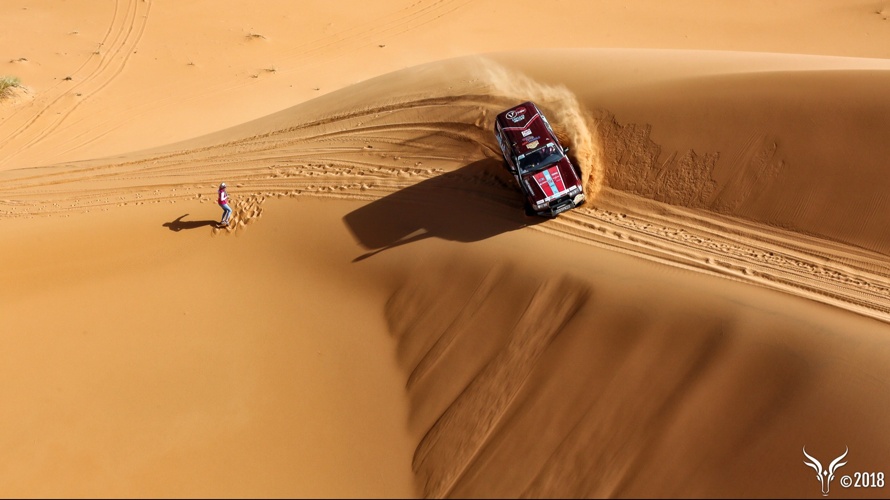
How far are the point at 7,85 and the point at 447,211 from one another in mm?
17264

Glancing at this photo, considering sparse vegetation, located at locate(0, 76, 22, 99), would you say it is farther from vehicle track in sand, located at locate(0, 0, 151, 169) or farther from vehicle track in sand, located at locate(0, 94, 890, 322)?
vehicle track in sand, located at locate(0, 94, 890, 322)

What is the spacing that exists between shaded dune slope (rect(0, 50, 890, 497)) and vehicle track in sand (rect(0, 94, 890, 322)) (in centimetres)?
5

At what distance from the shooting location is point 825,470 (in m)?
7.06

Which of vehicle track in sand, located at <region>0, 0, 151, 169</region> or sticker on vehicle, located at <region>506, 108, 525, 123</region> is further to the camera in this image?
vehicle track in sand, located at <region>0, 0, 151, 169</region>

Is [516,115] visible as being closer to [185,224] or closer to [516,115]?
[516,115]

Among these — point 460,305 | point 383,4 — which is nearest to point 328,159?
point 460,305

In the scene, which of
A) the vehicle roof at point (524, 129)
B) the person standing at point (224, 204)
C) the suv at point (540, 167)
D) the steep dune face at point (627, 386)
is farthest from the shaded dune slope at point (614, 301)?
the vehicle roof at point (524, 129)

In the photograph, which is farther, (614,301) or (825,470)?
(614,301)

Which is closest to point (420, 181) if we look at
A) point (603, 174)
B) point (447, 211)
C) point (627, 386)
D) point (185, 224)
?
point (447, 211)

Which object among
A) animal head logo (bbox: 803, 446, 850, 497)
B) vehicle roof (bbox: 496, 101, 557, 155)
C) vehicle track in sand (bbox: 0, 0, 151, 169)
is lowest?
animal head logo (bbox: 803, 446, 850, 497)

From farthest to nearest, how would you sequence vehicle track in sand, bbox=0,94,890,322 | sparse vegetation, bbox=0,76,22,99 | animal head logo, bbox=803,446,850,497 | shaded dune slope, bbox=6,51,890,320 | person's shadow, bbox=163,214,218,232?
sparse vegetation, bbox=0,76,22,99
person's shadow, bbox=163,214,218,232
shaded dune slope, bbox=6,51,890,320
vehicle track in sand, bbox=0,94,890,322
animal head logo, bbox=803,446,850,497

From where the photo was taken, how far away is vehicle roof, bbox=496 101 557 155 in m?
10.6

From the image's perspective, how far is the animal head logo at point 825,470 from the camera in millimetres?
6969

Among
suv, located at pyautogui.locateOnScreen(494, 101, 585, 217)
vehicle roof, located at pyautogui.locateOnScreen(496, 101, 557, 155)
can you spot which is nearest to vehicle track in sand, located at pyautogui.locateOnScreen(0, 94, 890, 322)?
suv, located at pyautogui.locateOnScreen(494, 101, 585, 217)
